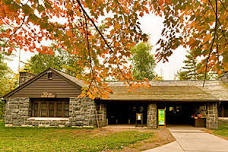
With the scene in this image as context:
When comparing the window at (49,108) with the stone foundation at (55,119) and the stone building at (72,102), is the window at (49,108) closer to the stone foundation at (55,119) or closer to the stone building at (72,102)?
the stone building at (72,102)

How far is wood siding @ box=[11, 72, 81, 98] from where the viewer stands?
45.0ft

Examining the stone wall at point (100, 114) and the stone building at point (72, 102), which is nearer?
the stone building at point (72, 102)

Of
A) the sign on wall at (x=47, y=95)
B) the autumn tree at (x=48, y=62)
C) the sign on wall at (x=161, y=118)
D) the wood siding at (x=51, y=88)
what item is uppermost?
the autumn tree at (x=48, y=62)

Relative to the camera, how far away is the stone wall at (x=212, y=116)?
12.5 m

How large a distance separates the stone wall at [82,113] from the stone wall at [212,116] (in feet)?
26.5

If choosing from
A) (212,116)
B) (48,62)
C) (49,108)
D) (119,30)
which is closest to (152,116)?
(212,116)

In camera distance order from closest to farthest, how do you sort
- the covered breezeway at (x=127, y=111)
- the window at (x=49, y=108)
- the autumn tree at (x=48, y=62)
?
the window at (x=49, y=108), the covered breezeway at (x=127, y=111), the autumn tree at (x=48, y=62)

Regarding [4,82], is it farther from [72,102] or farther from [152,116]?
[152,116]

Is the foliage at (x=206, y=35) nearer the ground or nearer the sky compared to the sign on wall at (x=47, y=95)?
nearer the sky

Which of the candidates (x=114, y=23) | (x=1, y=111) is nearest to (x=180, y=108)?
(x=114, y=23)

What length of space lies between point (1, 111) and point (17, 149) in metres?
16.7

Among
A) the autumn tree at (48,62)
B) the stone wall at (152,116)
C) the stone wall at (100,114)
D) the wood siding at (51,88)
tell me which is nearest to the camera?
the stone wall at (152,116)

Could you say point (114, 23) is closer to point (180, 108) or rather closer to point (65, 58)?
point (180, 108)

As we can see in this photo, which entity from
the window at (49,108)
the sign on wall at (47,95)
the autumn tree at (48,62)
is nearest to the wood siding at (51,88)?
the sign on wall at (47,95)
